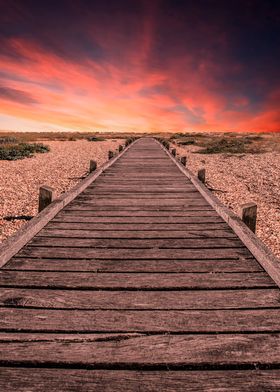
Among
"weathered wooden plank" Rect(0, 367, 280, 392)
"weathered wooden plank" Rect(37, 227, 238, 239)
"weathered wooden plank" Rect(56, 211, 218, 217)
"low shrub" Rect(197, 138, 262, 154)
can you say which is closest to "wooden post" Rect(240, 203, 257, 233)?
"weathered wooden plank" Rect(37, 227, 238, 239)

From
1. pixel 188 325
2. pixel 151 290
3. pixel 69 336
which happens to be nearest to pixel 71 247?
pixel 151 290

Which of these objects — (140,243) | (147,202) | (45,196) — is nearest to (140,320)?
(140,243)

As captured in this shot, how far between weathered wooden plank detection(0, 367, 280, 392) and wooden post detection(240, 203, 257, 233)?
2.70m

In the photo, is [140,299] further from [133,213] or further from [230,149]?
[230,149]

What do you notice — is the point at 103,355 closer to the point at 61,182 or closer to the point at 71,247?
the point at 71,247

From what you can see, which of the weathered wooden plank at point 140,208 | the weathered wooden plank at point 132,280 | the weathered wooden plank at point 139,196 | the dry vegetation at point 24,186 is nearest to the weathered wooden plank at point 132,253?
the weathered wooden plank at point 132,280

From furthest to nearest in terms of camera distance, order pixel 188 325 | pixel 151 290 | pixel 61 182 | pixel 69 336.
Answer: pixel 61 182 → pixel 151 290 → pixel 188 325 → pixel 69 336

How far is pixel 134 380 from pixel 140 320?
21.8 inches

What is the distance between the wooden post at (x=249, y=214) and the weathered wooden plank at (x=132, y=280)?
4.50 ft

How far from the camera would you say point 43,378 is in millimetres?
1862

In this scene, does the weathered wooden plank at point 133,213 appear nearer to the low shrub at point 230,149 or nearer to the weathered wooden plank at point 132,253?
the weathered wooden plank at point 132,253

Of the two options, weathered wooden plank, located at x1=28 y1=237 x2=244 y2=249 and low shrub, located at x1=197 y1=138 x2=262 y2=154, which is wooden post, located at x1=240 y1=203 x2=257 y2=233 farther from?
low shrub, located at x1=197 y1=138 x2=262 y2=154

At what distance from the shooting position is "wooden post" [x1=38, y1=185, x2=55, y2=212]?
523 centimetres

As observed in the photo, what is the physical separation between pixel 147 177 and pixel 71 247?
584 centimetres
